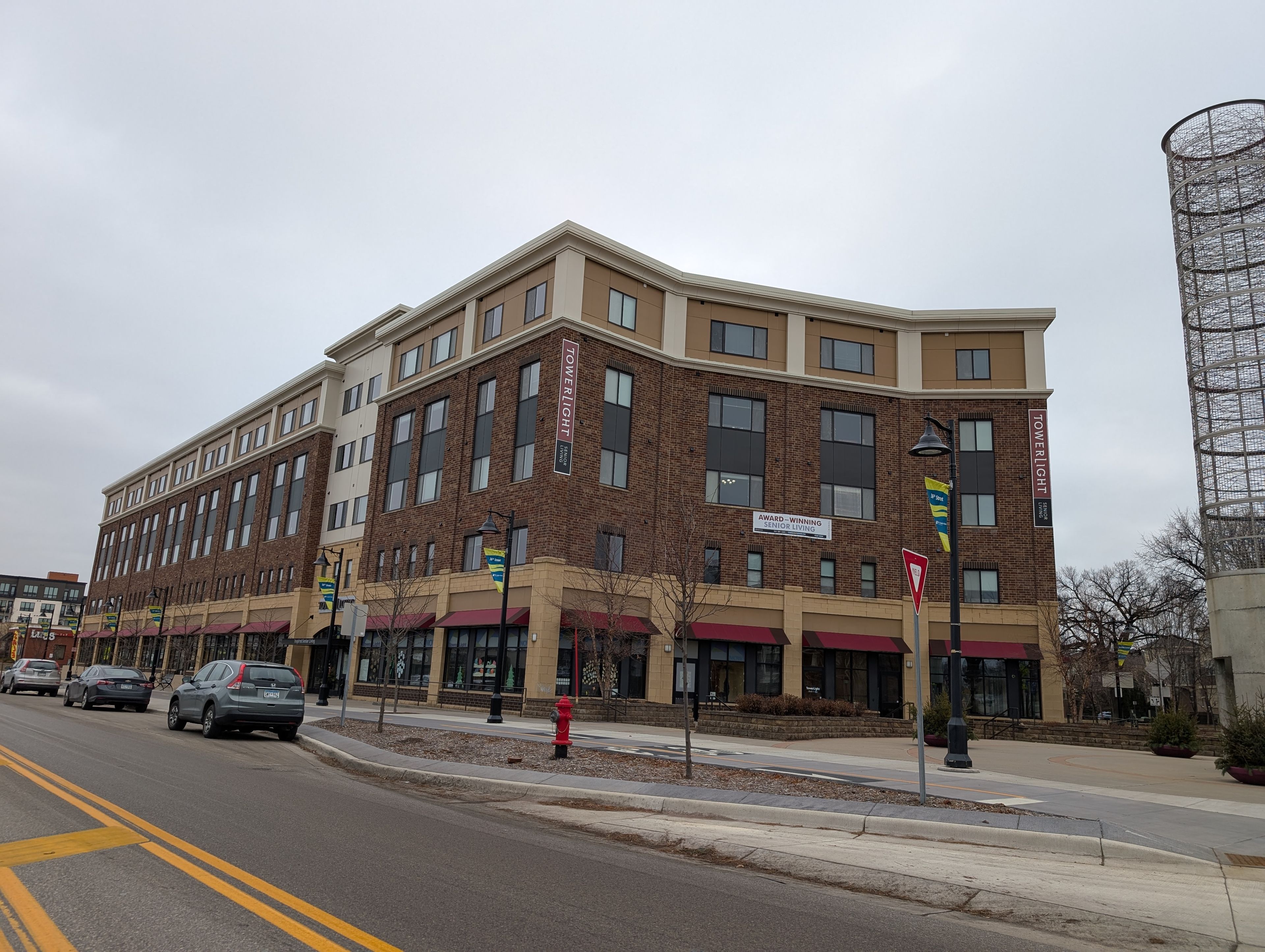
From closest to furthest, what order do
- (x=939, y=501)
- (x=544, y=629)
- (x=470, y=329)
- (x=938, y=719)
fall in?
(x=939, y=501)
(x=938, y=719)
(x=544, y=629)
(x=470, y=329)

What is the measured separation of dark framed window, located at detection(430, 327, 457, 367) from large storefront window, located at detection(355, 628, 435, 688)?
13427 mm

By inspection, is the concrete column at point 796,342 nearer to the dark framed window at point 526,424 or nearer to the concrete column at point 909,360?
the concrete column at point 909,360

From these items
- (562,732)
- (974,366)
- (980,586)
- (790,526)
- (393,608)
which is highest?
(974,366)

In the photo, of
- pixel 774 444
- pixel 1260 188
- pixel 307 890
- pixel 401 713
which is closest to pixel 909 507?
pixel 774 444

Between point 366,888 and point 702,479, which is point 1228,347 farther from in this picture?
point 366,888

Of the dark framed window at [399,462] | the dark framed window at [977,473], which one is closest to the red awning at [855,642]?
the dark framed window at [977,473]

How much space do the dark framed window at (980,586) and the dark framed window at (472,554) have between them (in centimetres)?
2193

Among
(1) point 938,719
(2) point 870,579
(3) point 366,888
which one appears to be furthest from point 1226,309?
(3) point 366,888

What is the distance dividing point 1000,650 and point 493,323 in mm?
27478

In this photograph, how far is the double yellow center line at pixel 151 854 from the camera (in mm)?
5066

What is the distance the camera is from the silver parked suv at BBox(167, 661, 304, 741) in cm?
1811

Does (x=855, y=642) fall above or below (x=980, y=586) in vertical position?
below

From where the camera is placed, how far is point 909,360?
1718 inches

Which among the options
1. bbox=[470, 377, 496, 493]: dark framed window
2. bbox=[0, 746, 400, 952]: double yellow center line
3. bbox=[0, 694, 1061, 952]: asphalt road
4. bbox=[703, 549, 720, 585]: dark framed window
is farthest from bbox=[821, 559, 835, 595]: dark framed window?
Answer: bbox=[0, 746, 400, 952]: double yellow center line
